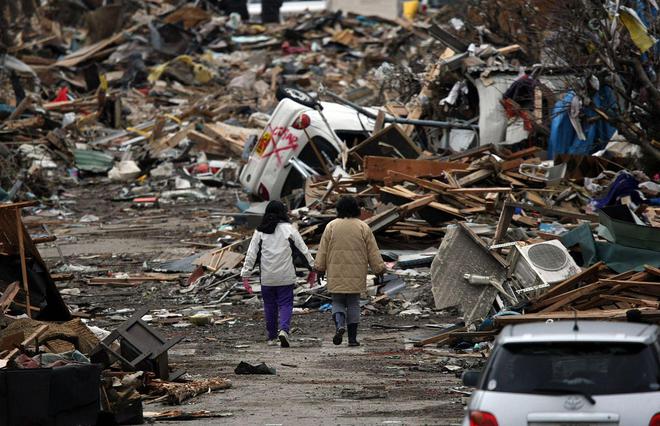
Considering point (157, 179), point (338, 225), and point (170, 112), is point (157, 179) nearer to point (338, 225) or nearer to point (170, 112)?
point (170, 112)

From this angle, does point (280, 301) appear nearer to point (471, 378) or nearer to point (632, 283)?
point (632, 283)

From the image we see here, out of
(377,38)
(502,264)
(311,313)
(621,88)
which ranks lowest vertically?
(377,38)

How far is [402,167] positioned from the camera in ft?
61.1

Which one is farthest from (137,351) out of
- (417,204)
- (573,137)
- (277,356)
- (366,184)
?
(573,137)

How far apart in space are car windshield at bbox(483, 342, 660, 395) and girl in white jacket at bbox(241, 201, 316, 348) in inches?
236

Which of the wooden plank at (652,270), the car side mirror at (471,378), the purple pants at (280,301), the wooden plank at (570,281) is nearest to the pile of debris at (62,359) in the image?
the purple pants at (280,301)

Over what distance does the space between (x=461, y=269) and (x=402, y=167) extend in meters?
5.02

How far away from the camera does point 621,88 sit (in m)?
16.7

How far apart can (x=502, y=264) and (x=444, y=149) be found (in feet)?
30.8

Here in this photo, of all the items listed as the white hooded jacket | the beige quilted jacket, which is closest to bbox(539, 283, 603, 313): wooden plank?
the beige quilted jacket

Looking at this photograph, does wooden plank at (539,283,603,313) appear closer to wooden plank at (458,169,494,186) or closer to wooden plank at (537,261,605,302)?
wooden plank at (537,261,605,302)

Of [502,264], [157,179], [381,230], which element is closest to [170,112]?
[157,179]

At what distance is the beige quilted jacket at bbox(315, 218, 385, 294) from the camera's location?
41.1ft

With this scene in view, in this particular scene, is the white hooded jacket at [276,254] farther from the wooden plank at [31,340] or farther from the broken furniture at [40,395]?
the broken furniture at [40,395]
